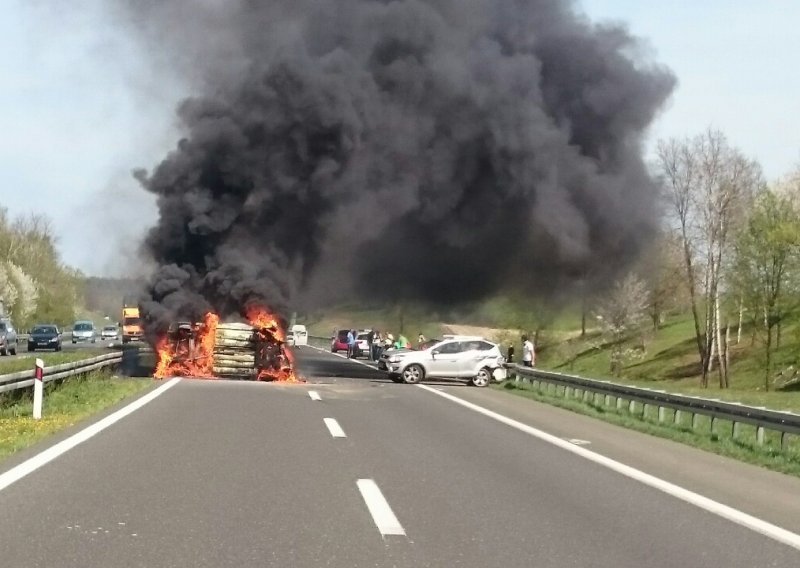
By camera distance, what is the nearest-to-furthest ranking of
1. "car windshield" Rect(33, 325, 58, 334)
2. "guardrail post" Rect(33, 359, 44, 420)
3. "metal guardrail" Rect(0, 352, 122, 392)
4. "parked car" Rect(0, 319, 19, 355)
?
"guardrail post" Rect(33, 359, 44, 420) < "metal guardrail" Rect(0, 352, 122, 392) < "parked car" Rect(0, 319, 19, 355) < "car windshield" Rect(33, 325, 58, 334)

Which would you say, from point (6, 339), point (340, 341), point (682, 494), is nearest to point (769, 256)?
point (340, 341)

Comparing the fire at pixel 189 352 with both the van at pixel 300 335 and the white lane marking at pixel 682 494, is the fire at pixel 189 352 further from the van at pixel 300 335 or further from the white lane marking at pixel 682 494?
the van at pixel 300 335

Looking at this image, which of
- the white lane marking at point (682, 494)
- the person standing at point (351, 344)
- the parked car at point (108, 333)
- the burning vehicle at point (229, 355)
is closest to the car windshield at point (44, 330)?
the person standing at point (351, 344)

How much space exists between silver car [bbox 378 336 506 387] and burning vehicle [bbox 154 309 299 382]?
350 centimetres

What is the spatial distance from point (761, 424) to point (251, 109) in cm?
2828

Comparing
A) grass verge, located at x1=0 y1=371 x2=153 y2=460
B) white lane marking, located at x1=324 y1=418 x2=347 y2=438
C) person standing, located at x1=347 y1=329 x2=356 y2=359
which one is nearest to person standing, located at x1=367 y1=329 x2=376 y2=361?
person standing, located at x1=347 y1=329 x2=356 y2=359

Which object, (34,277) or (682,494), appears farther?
(34,277)

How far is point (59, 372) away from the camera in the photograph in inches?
784

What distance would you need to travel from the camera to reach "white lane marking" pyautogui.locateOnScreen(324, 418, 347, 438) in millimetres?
13969

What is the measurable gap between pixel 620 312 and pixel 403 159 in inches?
1000

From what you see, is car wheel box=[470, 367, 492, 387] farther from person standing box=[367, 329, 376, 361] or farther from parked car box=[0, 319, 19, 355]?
parked car box=[0, 319, 19, 355]

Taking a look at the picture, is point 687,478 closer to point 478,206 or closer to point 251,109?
point 251,109

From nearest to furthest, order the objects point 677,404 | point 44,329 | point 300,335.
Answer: point 677,404, point 44,329, point 300,335

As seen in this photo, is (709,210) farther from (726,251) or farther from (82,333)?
(82,333)
